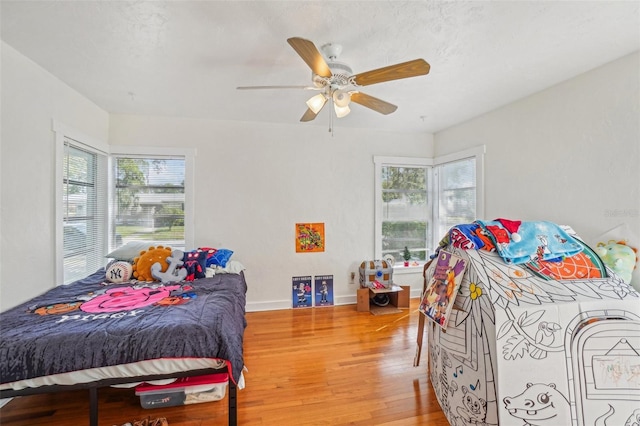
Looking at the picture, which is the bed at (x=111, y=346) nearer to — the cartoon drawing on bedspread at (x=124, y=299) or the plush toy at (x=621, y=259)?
the cartoon drawing on bedspread at (x=124, y=299)

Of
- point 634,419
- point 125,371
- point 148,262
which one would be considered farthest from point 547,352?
point 148,262

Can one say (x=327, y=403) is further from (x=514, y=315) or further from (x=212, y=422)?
(x=514, y=315)

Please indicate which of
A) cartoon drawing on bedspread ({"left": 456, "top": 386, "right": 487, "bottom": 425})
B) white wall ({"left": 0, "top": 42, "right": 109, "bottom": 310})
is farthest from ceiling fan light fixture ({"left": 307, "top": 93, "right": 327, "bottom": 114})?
white wall ({"left": 0, "top": 42, "right": 109, "bottom": 310})

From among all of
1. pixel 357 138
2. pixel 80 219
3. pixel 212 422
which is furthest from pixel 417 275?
pixel 80 219

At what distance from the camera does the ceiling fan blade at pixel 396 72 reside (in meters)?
1.63

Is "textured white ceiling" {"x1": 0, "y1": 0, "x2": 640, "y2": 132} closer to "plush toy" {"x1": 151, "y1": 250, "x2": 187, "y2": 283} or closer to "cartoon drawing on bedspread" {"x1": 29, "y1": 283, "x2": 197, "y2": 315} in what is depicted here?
"plush toy" {"x1": 151, "y1": 250, "x2": 187, "y2": 283}

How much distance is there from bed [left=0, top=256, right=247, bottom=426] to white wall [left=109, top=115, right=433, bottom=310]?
1756 millimetres

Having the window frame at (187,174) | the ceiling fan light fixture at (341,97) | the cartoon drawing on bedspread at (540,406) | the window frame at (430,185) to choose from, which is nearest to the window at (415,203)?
the window frame at (430,185)

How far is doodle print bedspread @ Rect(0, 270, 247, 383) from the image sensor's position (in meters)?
1.46

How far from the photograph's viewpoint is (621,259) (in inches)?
77.9

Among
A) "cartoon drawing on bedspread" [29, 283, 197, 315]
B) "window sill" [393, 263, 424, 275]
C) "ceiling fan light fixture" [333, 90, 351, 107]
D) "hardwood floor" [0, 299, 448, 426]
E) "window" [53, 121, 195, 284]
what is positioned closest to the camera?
"hardwood floor" [0, 299, 448, 426]

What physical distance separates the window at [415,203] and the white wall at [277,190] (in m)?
0.19

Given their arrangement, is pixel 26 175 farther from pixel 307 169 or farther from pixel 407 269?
pixel 407 269

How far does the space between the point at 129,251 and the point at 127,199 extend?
0.77m
